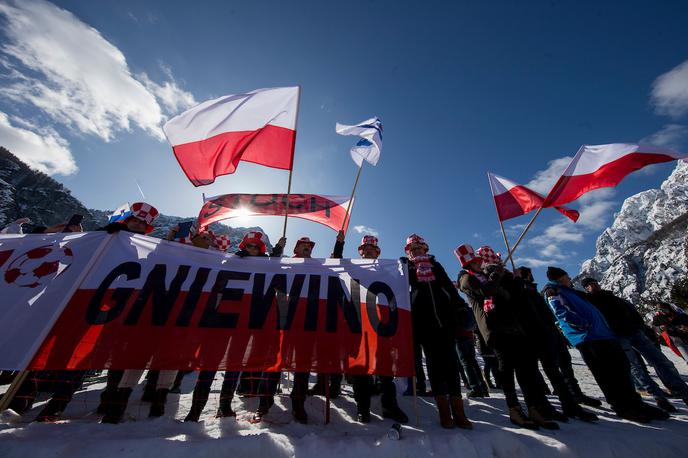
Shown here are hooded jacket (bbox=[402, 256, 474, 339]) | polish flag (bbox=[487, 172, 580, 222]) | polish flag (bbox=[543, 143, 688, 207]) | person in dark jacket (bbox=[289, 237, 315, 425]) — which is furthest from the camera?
polish flag (bbox=[487, 172, 580, 222])

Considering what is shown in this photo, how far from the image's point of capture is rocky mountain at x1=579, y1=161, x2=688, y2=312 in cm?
8619

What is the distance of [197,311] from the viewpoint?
3.71m

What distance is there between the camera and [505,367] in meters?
3.66

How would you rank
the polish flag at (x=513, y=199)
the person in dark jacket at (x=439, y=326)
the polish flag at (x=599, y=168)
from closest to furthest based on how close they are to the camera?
the person in dark jacket at (x=439, y=326), the polish flag at (x=599, y=168), the polish flag at (x=513, y=199)

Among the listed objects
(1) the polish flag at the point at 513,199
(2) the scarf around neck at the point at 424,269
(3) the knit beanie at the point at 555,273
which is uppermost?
(1) the polish flag at the point at 513,199

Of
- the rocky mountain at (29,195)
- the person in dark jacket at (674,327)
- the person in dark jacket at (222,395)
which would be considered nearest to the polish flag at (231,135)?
the person in dark jacket at (222,395)

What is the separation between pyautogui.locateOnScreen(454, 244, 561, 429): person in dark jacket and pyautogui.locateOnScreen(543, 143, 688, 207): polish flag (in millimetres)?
2503

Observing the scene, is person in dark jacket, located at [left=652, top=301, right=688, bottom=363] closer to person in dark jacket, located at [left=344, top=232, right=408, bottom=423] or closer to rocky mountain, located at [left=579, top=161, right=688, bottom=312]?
person in dark jacket, located at [left=344, top=232, right=408, bottom=423]

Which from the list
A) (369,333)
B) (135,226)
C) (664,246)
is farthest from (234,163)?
(664,246)

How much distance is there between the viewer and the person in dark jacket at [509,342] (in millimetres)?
3500

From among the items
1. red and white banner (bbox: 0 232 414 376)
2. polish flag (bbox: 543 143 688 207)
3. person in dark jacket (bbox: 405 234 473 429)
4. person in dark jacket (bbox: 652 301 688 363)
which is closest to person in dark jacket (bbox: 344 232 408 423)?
red and white banner (bbox: 0 232 414 376)

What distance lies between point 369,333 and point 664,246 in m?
144

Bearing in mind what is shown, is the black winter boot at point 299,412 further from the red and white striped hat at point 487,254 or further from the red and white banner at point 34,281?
the red and white striped hat at point 487,254

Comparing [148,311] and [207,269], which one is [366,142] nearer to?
[207,269]
